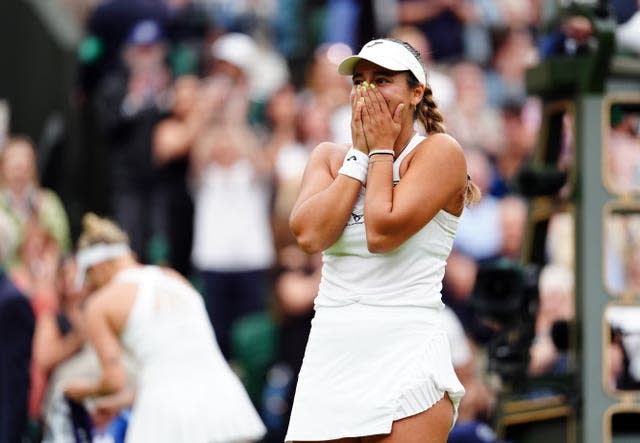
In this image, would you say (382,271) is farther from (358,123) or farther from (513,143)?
(513,143)

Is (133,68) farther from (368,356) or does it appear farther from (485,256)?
(368,356)

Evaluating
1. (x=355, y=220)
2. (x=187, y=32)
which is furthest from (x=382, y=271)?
(x=187, y=32)

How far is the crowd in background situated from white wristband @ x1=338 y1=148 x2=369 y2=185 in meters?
4.73

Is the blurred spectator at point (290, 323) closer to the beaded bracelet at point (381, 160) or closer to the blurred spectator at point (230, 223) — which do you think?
the blurred spectator at point (230, 223)

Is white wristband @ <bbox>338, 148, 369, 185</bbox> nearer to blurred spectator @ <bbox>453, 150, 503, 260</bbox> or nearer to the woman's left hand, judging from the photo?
the woman's left hand

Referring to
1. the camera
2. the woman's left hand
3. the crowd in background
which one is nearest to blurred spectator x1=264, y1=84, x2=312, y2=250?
the crowd in background

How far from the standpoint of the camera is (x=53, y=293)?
10.9 metres

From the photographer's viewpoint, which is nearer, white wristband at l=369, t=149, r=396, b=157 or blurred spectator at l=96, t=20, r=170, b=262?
white wristband at l=369, t=149, r=396, b=157

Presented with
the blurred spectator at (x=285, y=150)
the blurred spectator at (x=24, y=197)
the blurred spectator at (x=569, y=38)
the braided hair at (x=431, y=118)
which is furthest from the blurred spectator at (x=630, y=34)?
the blurred spectator at (x=24, y=197)

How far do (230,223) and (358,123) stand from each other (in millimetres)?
6576

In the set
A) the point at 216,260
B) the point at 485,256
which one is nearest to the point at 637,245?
the point at 485,256

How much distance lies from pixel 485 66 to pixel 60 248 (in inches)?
172

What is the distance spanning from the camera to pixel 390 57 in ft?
16.6

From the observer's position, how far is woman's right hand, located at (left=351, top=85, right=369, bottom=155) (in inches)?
200
